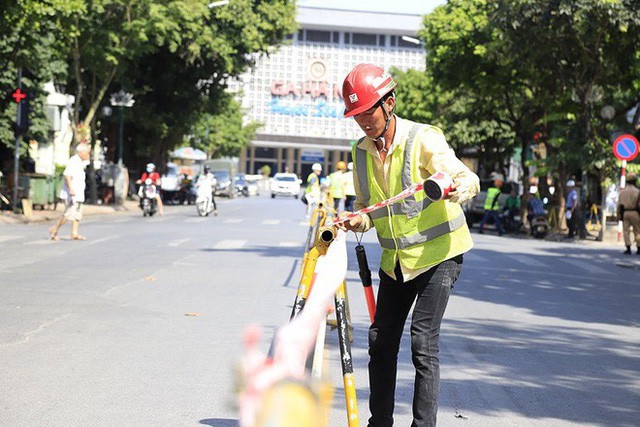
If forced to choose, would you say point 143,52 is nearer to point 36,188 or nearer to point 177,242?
point 36,188

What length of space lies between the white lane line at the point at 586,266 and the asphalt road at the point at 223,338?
0.33m

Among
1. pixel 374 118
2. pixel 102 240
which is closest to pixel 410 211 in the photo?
pixel 374 118

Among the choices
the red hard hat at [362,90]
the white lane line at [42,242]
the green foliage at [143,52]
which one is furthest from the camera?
the green foliage at [143,52]

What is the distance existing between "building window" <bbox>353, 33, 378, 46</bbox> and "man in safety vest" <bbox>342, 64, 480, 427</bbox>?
139 m

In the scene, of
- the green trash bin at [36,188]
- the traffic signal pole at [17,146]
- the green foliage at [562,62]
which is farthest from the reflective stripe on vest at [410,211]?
the green trash bin at [36,188]

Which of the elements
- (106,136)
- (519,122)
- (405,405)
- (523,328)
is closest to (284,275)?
(523,328)

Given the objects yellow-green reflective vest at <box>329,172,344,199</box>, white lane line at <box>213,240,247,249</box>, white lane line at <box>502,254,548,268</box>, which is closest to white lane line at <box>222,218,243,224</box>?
yellow-green reflective vest at <box>329,172,344,199</box>

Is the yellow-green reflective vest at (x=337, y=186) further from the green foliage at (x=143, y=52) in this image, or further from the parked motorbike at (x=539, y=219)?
the parked motorbike at (x=539, y=219)

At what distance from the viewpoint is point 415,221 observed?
18.5 feet

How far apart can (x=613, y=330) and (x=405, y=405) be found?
5.47 metres

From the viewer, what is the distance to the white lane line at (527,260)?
73.0 feet

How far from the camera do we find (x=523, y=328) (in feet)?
39.9

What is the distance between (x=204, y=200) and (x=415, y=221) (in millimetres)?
33857

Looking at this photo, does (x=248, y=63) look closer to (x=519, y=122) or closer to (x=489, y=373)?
(x=519, y=122)
